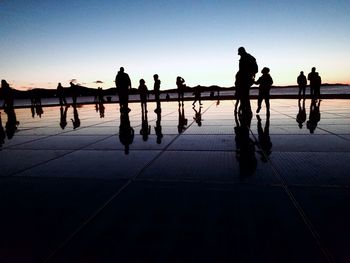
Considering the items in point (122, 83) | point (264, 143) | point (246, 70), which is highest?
point (246, 70)

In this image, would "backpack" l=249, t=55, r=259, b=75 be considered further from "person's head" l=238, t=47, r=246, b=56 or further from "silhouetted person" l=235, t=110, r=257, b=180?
"silhouetted person" l=235, t=110, r=257, b=180

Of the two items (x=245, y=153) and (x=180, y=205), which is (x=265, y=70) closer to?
(x=245, y=153)

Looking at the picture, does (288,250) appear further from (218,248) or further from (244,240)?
(218,248)

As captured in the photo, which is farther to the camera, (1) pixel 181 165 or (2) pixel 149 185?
(1) pixel 181 165

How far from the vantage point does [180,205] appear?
Answer: 295 centimetres

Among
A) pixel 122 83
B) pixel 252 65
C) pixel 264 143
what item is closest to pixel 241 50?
pixel 252 65

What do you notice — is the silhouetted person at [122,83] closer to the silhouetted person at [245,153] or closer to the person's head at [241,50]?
the person's head at [241,50]

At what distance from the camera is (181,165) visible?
4.50m

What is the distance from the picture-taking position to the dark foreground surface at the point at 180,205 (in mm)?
2152

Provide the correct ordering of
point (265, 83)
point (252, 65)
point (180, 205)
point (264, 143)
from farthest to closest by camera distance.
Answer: point (265, 83), point (252, 65), point (264, 143), point (180, 205)

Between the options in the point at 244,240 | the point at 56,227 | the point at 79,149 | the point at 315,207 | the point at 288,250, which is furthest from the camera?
the point at 79,149

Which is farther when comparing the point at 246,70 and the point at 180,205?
the point at 246,70

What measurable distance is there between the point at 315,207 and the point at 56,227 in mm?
2475

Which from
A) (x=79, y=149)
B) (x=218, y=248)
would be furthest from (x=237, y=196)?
(x=79, y=149)
